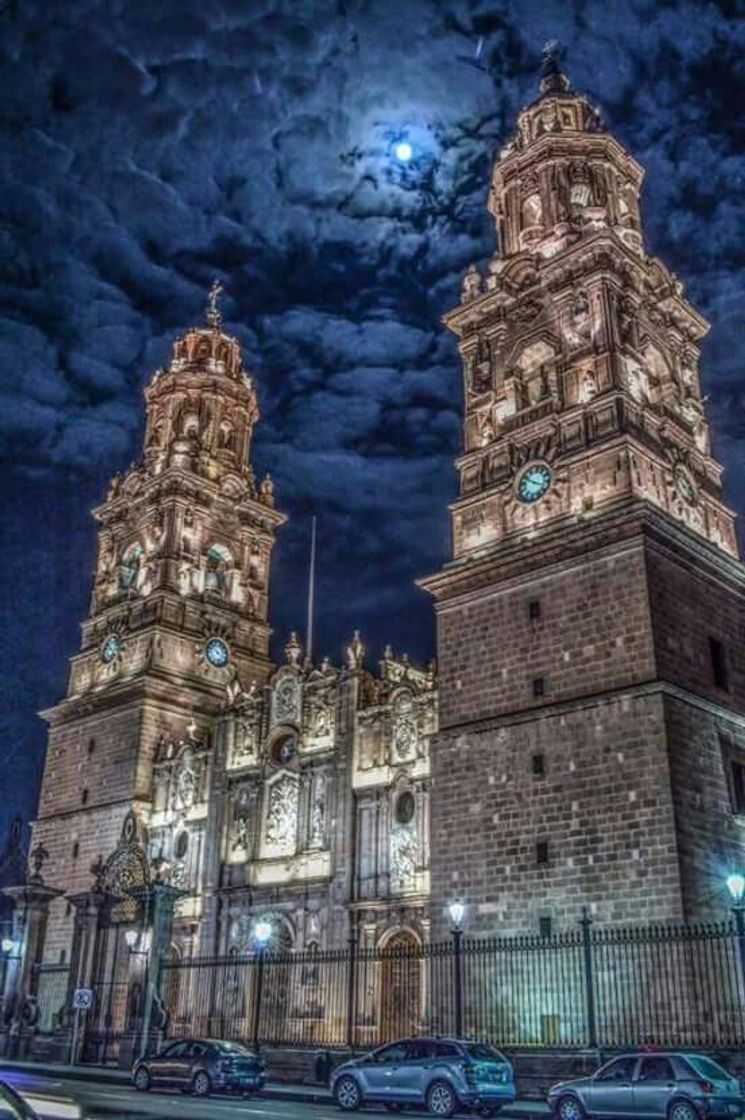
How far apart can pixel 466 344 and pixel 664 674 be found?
1600 cm

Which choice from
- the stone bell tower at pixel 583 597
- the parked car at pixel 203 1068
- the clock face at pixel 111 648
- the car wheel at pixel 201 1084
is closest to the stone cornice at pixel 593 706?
the stone bell tower at pixel 583 597

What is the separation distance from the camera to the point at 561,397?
3356 cm

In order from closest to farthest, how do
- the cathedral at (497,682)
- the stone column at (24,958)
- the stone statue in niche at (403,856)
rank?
1. the cathedral at (497,682)
2. the stone column at (24,958)
3. the stone statue in niche at (403,856)

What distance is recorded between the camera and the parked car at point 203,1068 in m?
21.8

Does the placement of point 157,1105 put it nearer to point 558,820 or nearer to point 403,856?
point 558,820

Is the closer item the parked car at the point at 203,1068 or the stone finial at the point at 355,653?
the parked car at the point at 203,1068

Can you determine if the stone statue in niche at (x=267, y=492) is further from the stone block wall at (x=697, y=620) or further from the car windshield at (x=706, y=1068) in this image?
the car windshield at (x=706, y=1068)

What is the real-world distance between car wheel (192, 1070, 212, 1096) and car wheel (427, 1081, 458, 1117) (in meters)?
6.00

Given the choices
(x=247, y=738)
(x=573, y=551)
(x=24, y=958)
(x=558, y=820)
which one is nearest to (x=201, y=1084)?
(x=558, y=820)

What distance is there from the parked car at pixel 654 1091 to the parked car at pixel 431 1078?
1211 millimetres

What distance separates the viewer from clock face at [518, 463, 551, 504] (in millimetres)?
32062

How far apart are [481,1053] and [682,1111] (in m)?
3.93

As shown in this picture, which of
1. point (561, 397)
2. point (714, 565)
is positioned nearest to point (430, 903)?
point (714, 565)

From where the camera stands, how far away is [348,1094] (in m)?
19.4
